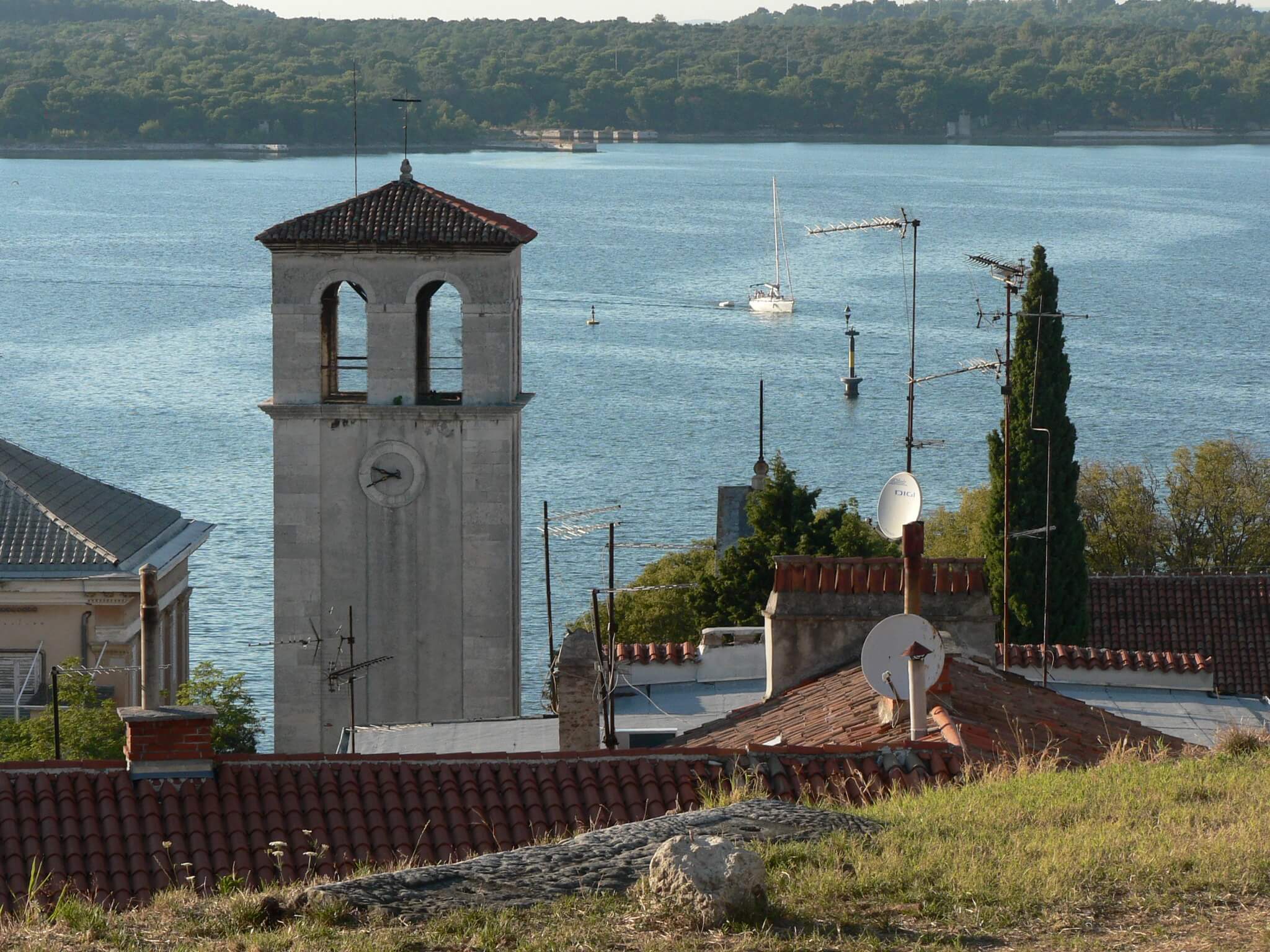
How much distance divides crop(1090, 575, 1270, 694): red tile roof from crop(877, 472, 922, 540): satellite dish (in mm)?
15909

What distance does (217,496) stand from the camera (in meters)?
74.6

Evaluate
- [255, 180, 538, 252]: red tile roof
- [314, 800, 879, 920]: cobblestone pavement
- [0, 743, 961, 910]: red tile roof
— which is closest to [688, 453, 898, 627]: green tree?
[255, 180, 538, 252]: red tile roof

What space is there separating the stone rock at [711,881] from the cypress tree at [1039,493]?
2875cm

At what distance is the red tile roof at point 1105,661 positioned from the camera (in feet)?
74.8

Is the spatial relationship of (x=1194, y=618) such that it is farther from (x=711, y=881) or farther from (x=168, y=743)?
(x=711, y=881)

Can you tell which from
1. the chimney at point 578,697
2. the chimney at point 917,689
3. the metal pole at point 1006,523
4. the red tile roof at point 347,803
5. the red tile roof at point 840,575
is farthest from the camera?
the metal pole at point 1006,523

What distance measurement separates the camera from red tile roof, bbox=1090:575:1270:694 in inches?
1404

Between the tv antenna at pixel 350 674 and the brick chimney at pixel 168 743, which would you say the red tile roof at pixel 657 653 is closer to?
the tv antenna at pixel 350 674

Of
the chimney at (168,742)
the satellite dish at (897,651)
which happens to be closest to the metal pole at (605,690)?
the satellite dish at (897,651)

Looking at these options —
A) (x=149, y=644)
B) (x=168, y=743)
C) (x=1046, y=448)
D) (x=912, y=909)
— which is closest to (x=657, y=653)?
(x=149, y=644)

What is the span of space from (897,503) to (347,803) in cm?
853

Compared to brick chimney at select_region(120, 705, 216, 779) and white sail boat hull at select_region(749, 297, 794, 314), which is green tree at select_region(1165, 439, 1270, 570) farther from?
white sail boat hull at select_region(749, 297, 794, 314)

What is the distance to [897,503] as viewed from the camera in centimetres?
2056

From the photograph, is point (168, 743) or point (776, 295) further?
point (776, 295)
